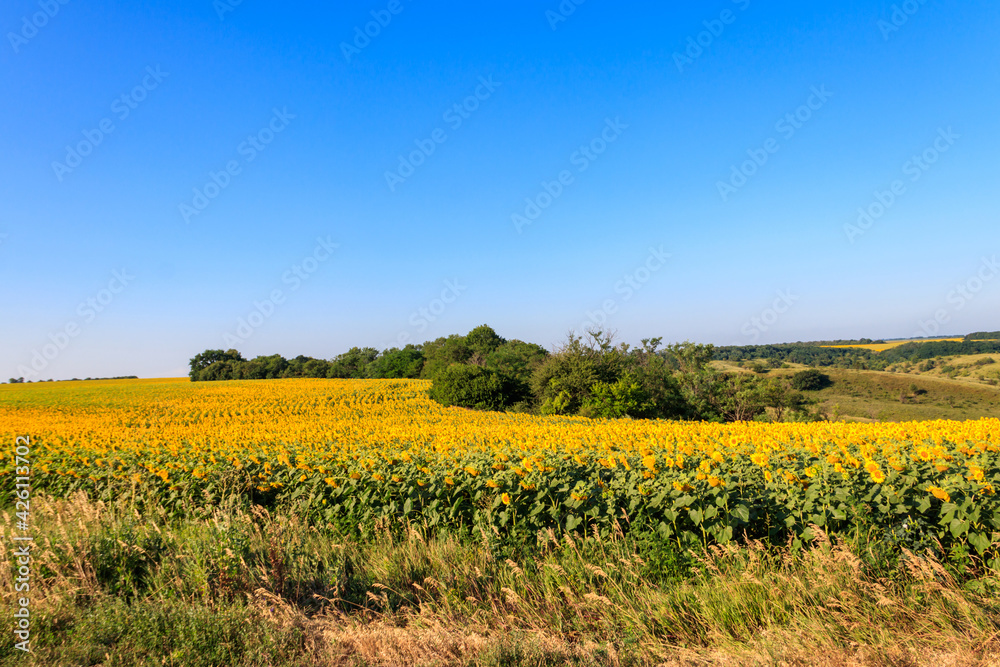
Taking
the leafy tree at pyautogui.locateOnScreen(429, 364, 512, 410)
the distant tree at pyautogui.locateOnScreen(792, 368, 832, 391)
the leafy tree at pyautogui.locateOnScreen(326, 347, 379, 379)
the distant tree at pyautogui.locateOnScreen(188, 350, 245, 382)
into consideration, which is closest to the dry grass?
the leafy tree at pyautogui.locateOnScreen(429, 364, 512, 410)

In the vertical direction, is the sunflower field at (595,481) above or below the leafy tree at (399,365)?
below

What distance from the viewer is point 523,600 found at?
3.43 metres

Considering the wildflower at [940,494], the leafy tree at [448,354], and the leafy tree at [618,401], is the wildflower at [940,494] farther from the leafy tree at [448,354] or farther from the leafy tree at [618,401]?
the leafy tree at [448,354]

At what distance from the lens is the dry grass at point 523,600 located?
2.79 m

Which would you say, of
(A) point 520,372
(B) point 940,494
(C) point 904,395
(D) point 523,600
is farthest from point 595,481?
(C) point 904,395

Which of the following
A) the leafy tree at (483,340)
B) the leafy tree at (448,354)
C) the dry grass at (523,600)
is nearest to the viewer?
the dry grass at (523,600)

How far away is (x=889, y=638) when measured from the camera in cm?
270

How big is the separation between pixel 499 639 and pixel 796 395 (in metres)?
30.7

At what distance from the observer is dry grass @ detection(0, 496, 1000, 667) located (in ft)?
9.16

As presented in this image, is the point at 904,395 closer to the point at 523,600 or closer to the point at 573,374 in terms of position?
the point at 573,374

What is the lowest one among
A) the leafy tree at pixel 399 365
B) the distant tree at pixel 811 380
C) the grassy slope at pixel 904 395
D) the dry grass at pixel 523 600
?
the grassy slope at pixel 904 395

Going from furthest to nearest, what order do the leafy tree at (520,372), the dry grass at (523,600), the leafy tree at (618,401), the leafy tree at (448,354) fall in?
the leafy tree at (448,354)
the leafy tree at (520,372)
the leafy tree at (618,401)
the dry grass at (523,600)

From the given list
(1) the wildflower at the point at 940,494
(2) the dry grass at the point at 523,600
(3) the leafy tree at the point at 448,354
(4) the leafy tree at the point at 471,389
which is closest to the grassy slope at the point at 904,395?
(4) the leafy tree at the point at 471,389

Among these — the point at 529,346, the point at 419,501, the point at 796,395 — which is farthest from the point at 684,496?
the point at 529,346
